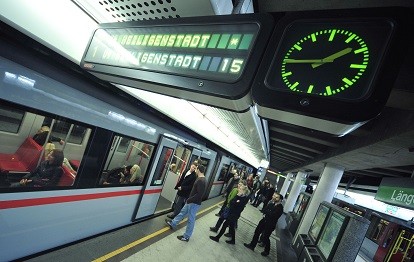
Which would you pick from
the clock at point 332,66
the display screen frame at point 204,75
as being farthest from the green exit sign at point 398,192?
the display screen frame at point 204,75

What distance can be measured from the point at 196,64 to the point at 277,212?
6692mm

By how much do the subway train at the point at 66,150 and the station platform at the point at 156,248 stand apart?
19cm

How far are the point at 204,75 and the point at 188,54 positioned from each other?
26 centimetres

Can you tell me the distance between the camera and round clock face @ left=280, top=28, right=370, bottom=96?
1313mm

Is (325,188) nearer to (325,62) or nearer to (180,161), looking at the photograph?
(180,161)

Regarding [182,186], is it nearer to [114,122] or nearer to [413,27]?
[114,122]

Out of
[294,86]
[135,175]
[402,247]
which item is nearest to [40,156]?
[135,175]

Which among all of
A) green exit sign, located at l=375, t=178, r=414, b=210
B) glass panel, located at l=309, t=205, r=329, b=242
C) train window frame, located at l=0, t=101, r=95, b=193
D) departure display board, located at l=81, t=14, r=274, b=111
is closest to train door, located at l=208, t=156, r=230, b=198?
glass panel, located at l=309, t=205, r=329, b=242

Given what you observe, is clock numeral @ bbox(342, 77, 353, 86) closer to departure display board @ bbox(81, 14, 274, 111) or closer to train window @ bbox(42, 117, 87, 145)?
departure display board @ bbox(81, 14, 274, 111)

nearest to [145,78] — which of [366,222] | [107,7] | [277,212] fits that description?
[107,7]

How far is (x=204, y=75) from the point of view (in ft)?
5.66

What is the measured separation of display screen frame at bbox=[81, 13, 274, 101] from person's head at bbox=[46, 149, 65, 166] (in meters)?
2.24

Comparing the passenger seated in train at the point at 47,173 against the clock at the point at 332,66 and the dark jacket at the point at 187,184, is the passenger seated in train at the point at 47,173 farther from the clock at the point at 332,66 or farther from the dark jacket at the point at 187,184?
the dark jacket at the point at 187,184

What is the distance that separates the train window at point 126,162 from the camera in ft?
16.6
